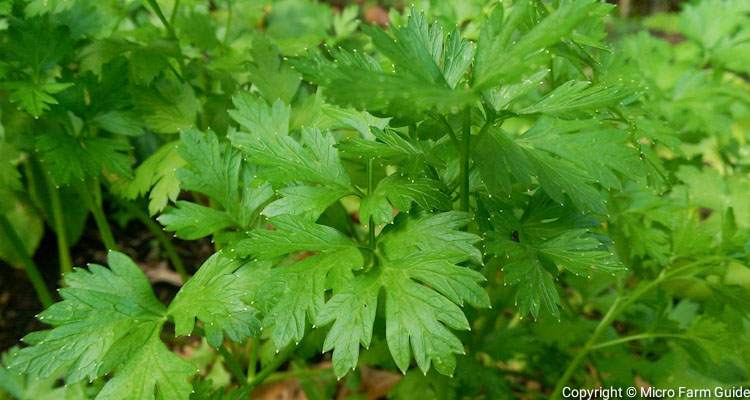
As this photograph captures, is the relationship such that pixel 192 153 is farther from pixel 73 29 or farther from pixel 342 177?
pixel 73 29

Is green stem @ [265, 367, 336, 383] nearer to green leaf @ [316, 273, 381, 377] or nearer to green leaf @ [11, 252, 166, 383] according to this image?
green leaf @ [11, 252, 166, 383]

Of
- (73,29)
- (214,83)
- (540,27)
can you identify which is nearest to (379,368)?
(214,83)

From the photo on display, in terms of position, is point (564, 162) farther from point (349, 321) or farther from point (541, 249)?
point (349, 321)

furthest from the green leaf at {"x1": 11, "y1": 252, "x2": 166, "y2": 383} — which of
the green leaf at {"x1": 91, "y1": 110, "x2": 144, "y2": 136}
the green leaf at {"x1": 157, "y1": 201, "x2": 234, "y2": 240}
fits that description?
the green leaf at {"x1": 91, "y1": 110, "x2": 144, "y2": 136}

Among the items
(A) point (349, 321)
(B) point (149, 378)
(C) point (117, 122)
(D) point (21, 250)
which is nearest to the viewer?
(A) point (349, 321)

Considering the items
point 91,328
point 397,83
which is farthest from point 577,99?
point 91,328

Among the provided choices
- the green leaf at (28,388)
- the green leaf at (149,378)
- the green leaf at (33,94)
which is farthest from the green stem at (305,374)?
the green leaf at (33,94)
